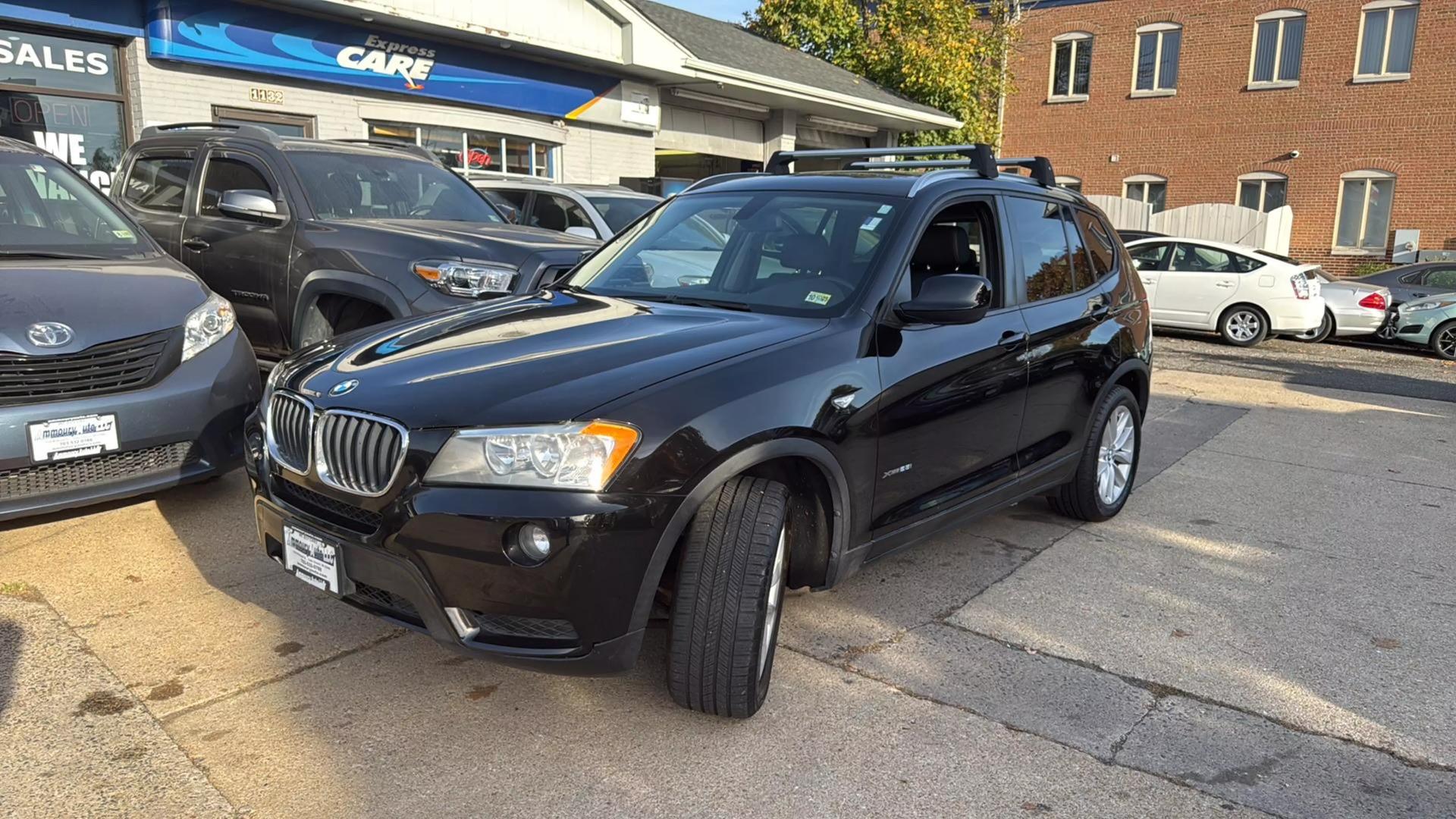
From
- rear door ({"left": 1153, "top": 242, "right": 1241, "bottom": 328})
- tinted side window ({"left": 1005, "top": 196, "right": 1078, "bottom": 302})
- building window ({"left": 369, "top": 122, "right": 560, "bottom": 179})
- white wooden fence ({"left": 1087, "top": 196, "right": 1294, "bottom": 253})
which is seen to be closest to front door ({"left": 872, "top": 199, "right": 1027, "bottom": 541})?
tinted side window ({"left": 1005, "top": 196, "right": 1078, "bottom": 302})

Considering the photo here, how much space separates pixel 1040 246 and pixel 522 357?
105 inches

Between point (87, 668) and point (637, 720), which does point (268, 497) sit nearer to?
point (87, 668)

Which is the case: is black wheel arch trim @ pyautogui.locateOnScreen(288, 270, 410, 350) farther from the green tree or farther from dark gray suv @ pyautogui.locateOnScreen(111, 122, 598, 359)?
the green tree

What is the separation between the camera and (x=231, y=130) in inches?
290

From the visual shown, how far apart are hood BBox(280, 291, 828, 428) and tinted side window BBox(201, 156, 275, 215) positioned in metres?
3.60

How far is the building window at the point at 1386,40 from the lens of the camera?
24734 millimetres

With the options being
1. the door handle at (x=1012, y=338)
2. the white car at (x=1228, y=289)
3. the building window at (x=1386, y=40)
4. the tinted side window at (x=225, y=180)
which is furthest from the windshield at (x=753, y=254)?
the building window at (x=1386, y=40)

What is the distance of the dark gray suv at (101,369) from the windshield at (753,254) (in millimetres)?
1770

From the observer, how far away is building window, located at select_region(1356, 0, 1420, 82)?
2473 centimetres

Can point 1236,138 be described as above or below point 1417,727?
above

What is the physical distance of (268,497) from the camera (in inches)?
132

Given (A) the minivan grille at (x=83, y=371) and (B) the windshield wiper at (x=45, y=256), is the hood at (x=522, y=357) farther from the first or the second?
(B) the windshield wiper at (x=45, y=256)

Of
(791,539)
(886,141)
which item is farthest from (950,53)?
(791,539)

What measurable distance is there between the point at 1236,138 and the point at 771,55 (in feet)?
47.2
